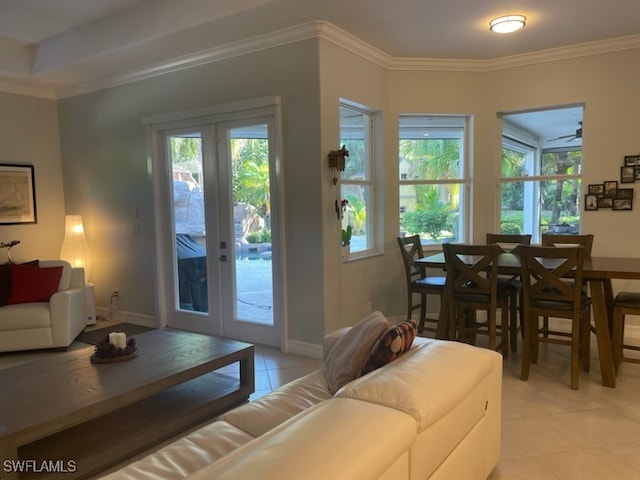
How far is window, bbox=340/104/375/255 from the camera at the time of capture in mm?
4246

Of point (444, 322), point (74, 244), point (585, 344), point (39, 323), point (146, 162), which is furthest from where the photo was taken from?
point (74, 244)

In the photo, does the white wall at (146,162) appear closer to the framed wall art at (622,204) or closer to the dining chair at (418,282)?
the dining chair at (418,282)

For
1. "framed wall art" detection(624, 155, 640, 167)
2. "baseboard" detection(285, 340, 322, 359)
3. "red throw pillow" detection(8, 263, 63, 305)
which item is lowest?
"baseboard" detection(285, 340, 322, 359)

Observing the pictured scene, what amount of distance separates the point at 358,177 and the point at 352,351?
105 inches

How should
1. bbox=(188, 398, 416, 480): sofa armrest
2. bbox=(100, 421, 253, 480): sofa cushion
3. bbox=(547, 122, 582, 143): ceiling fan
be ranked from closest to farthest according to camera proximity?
A: bbox=(188, 398, 416, 480): sofa armrest
bbox=(100, 421, 253, 480): sofa cushion
bbox=(547, 122, 582, 143): ceiling fan

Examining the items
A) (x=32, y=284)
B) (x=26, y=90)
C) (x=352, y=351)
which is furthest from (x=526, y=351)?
(x=26, y=90)

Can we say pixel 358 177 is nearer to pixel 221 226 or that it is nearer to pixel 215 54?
pixel 221 226

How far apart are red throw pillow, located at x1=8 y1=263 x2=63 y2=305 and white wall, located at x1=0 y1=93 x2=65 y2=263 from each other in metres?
1.06

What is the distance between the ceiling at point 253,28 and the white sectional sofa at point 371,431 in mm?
2635

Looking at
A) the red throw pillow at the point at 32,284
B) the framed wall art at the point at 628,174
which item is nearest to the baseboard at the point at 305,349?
the red throw pillow at the point at 32,284

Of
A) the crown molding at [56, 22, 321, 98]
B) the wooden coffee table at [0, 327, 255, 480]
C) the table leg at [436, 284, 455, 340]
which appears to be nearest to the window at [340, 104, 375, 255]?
the crown molding at [56, 22, 321, 98]

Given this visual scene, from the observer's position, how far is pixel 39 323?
13.5 ft

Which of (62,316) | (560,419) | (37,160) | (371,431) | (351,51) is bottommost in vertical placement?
(560,419)

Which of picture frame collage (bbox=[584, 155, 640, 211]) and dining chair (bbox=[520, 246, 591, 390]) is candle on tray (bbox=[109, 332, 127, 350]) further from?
picture frame collage (bbox=[584, 155, 640, 211])
